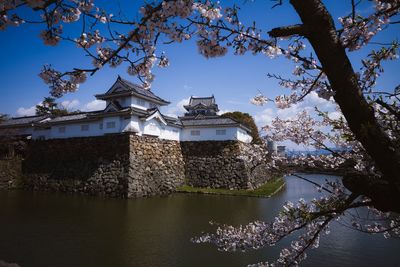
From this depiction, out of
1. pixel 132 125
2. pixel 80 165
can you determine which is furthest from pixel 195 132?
pixel 80 165

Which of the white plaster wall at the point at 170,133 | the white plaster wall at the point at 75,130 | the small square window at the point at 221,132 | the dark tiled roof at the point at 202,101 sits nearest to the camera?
the white plaster wall at the point at 75,130

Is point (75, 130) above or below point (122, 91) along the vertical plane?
below

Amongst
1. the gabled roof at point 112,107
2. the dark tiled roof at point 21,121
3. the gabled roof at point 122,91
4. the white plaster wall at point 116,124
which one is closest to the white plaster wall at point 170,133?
the gabled roof at point 122,91

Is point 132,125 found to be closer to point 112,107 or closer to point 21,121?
point 112,107

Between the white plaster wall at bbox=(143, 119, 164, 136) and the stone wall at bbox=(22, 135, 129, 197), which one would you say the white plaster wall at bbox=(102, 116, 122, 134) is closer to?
the stone wall at bbox=(22, 135, 129, 197)

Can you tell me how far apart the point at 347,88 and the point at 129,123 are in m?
16.4

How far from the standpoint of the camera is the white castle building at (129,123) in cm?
1755

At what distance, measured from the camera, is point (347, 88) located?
4.66 feet

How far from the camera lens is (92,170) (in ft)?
55.4

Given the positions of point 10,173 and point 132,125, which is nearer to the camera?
point 132,125

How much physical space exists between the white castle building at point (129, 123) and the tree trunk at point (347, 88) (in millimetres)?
15919

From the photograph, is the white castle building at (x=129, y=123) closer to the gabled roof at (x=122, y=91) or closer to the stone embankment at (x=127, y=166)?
the gabled roof at (x=122, y=91)

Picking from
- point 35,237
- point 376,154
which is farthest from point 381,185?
point 35,237

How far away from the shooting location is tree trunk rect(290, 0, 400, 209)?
1392mm
